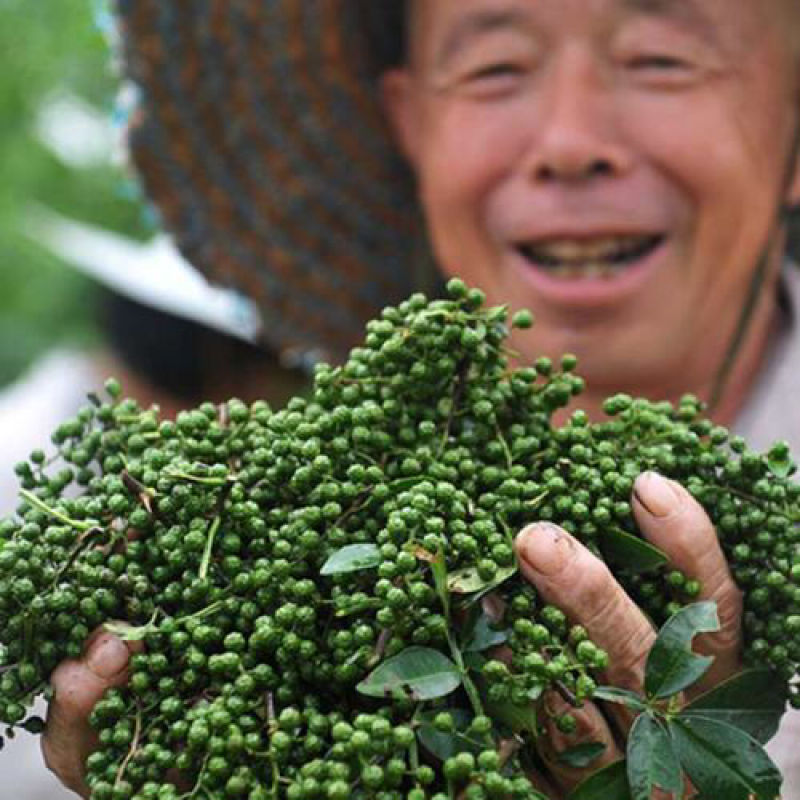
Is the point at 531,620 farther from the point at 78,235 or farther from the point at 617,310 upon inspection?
the point at 78,235

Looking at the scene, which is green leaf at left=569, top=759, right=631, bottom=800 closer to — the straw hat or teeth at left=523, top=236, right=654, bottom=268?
teeth at left=523, top=236, right=654, bottom=268

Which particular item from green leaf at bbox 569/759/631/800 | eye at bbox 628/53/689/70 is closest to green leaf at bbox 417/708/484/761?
green leaf at bbox 569/759/631/800

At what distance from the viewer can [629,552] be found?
113 cm

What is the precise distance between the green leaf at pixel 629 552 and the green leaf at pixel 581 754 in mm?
154

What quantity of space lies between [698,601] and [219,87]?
1.56 meters

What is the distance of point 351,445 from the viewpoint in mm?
1149

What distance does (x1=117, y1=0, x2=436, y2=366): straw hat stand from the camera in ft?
7.52

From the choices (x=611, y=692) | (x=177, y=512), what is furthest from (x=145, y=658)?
(x=611, y=692)

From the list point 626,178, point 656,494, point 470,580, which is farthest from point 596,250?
point 470,580

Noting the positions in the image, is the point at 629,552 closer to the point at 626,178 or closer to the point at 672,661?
the point at 672,661

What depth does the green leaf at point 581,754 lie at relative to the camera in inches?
42.6

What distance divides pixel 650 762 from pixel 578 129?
107cm

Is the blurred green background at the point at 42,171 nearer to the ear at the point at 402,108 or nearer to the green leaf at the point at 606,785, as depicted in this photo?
the ear at the point at 402,108

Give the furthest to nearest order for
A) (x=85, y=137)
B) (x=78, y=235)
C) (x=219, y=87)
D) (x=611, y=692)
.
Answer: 1. (x=85, y=137)
2. (x=78, y=235)
3. (x=219, y=87)
4. (x=611, y=692)
